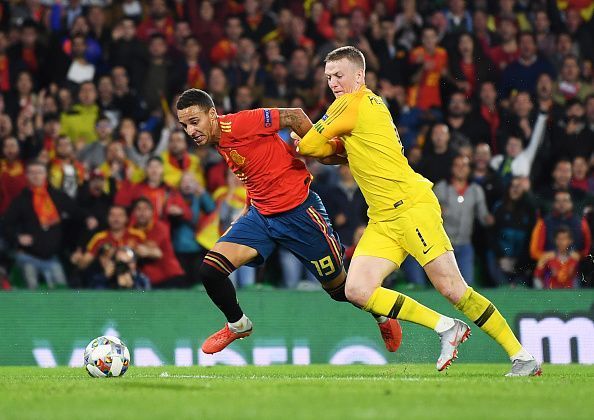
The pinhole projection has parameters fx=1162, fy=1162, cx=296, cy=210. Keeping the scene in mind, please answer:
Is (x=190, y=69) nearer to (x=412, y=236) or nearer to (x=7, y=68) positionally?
(x=7, y=68)

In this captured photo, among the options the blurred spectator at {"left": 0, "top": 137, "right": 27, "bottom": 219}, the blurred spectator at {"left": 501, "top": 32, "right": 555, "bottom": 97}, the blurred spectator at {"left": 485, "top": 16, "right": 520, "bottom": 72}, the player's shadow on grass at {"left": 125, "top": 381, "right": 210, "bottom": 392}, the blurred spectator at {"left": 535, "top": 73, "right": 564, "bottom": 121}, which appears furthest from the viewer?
the blurred spectator at {"left": 485, "top": 16, "right": 520, "bottom": 72}

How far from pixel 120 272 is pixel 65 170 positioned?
5.97ft

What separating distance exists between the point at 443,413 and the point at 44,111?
1086 centimetres

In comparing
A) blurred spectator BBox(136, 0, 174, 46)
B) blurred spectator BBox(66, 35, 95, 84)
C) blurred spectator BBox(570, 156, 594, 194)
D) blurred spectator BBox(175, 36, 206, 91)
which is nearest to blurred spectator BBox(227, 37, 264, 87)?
blurred spectator BBox(175, 36, 206, 91)

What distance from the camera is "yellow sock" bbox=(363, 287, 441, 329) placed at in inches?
352

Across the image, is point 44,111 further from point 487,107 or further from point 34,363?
point 487,107

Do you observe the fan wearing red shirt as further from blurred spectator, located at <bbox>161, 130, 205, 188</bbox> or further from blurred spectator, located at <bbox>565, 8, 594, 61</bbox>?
blurred spectator, located at <bbox>565, 8, 594, 61</bbox>

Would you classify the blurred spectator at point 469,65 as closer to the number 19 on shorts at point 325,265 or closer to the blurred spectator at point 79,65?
the blurred spectator at point 79,65

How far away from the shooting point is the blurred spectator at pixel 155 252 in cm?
1438

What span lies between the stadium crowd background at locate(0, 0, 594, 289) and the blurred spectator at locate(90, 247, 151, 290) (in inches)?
1.0

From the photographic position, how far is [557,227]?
14.2m

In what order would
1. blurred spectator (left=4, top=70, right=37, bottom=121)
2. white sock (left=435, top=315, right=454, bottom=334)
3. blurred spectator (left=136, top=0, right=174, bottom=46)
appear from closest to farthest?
white sock (left=435, top=315, right=454, bottom=334), blurred spectator (left=4, top=70, right=37, bottom=121), blurred spectator (left=136, top=0, right=174, bottom=46)

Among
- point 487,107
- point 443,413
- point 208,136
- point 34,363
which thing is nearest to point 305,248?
point 208,136

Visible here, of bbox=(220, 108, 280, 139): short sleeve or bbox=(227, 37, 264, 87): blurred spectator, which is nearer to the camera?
bbox=(220, 108, 280, 139): short sleeve
